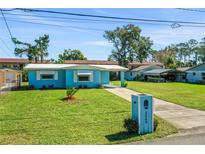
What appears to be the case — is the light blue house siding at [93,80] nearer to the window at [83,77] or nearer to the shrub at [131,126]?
the window at [83,77]

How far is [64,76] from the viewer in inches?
1160

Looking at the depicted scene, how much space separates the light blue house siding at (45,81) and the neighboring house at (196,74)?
24.0 meters

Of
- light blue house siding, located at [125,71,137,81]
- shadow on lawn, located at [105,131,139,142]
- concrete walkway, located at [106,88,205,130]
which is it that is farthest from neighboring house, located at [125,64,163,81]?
shadow on lawn, located at [105,131,139,142]

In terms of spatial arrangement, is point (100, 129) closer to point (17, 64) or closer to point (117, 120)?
point (117, 120)

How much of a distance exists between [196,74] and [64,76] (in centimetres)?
2431

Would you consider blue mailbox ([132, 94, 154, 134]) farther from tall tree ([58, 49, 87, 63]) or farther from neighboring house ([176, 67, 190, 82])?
tall tree ([58, 49, 87, 63])

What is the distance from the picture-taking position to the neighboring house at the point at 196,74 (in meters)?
41.8

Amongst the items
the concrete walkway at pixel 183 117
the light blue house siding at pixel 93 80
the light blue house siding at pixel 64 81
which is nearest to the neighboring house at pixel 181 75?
the light blue house siding at pixel 93 80

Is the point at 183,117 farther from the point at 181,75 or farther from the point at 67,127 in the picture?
the point at 181,75

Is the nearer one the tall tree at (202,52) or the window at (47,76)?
the window at (47,76)

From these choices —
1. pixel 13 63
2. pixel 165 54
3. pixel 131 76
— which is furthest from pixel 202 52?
pixel 13 63

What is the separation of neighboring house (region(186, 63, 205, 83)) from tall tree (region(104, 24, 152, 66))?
860 inches

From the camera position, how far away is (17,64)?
70.4 m
